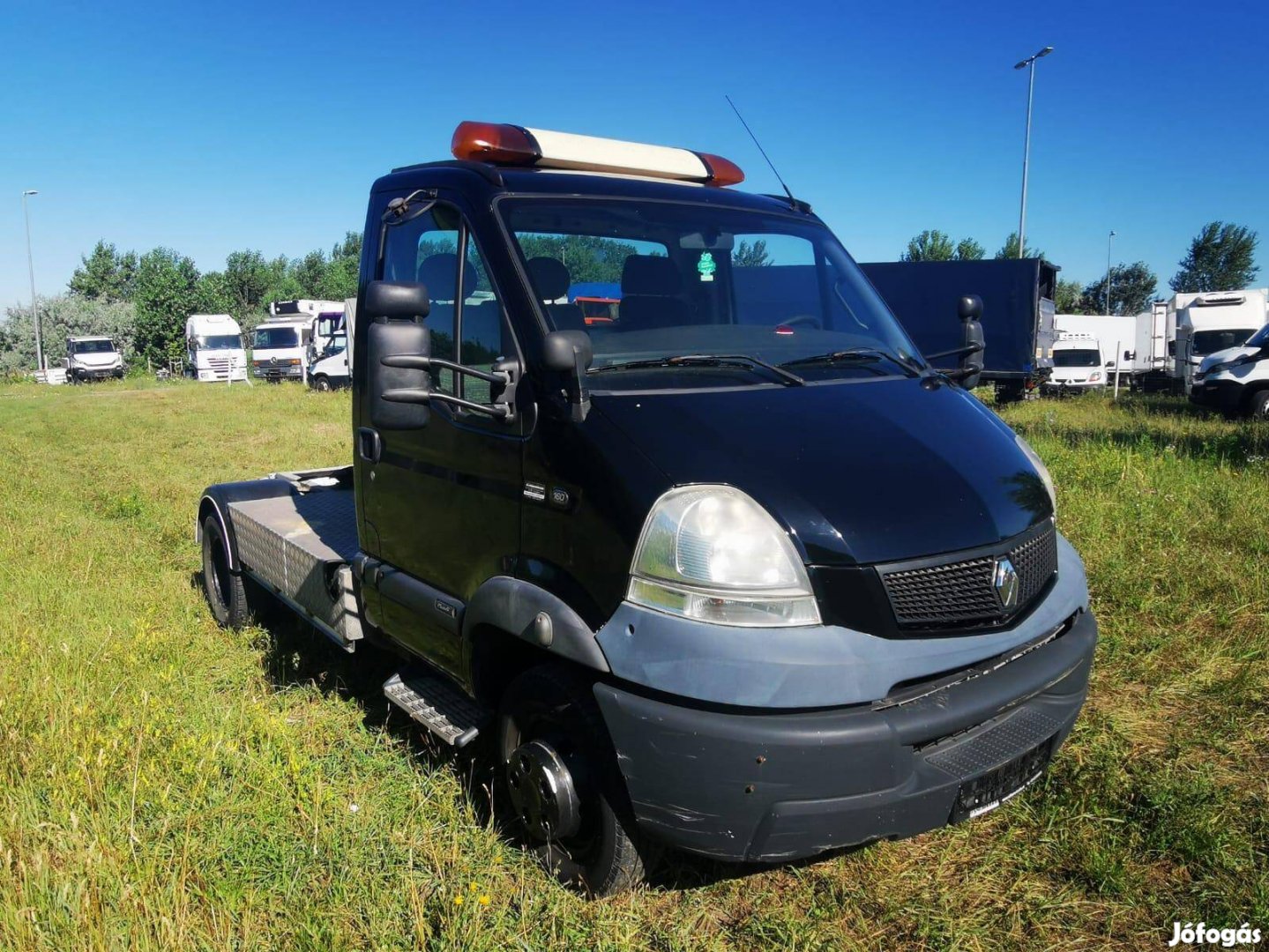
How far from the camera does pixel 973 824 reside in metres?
3.60

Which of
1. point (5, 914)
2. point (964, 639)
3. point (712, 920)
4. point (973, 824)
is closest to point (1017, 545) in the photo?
point (964, 639)

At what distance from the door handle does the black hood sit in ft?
4.92

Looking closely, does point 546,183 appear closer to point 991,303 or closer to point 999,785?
point 999,785

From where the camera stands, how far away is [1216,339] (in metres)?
25.9

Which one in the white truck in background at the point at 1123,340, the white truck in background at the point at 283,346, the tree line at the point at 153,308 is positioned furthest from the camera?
the tree line at the point at 153,308

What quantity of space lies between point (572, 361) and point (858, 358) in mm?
1251

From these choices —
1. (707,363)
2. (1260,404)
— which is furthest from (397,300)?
(1260,404)

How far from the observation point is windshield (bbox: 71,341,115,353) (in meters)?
43.7

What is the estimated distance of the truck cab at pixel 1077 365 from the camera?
2852cm

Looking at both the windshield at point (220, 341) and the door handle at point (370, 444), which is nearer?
the door handle at point (370, 444)

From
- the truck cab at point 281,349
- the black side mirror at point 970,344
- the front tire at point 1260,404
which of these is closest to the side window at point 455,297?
the black side mirror at point 970,344

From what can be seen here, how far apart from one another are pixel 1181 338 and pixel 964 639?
92.5 ft

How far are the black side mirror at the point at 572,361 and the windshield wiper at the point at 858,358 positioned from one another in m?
0.83

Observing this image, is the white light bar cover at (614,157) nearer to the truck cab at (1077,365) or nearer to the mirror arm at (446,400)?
the mirror arm at (446,400)
